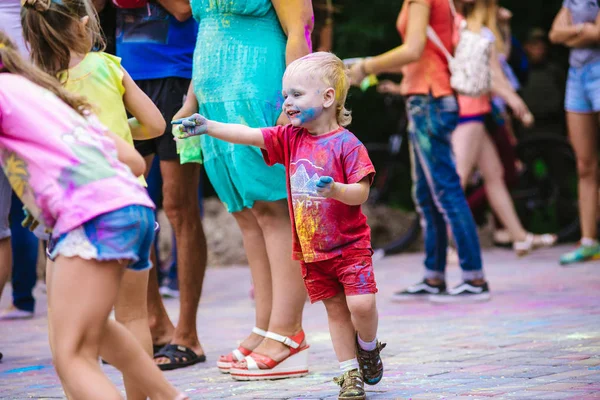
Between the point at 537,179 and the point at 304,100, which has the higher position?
the point at 304,100

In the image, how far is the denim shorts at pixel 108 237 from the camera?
9.49ft

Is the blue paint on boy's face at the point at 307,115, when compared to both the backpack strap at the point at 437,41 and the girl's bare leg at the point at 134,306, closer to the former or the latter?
the girl's bare leg at the point at 134,306

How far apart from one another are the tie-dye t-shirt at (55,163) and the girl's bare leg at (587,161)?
5.45 metres

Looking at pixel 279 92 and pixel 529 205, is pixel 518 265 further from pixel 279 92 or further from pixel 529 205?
pixel 279 92

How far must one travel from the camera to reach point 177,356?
4605 millimetres

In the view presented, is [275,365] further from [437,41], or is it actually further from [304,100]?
[437,41]

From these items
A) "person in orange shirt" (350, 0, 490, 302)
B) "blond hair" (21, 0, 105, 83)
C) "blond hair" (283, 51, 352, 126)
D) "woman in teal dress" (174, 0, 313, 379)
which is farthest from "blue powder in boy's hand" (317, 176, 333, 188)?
"person in orange shirt" (350, 0, 490, 302)

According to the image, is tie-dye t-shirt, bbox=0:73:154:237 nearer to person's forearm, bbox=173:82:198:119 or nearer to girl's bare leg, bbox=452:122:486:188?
person's forearm, bbox=173:82:198:119

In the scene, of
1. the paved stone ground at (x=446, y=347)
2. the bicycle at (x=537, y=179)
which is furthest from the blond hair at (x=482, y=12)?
the bicycle at (x=537, y=179)

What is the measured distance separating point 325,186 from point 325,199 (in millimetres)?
362

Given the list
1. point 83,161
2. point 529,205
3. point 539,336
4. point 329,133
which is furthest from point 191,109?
point 529,205

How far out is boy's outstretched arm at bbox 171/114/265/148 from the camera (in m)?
3.48

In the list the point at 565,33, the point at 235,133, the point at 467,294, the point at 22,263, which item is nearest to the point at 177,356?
the point at 235,133

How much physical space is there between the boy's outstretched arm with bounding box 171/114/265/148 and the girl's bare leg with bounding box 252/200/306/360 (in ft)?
2.22
